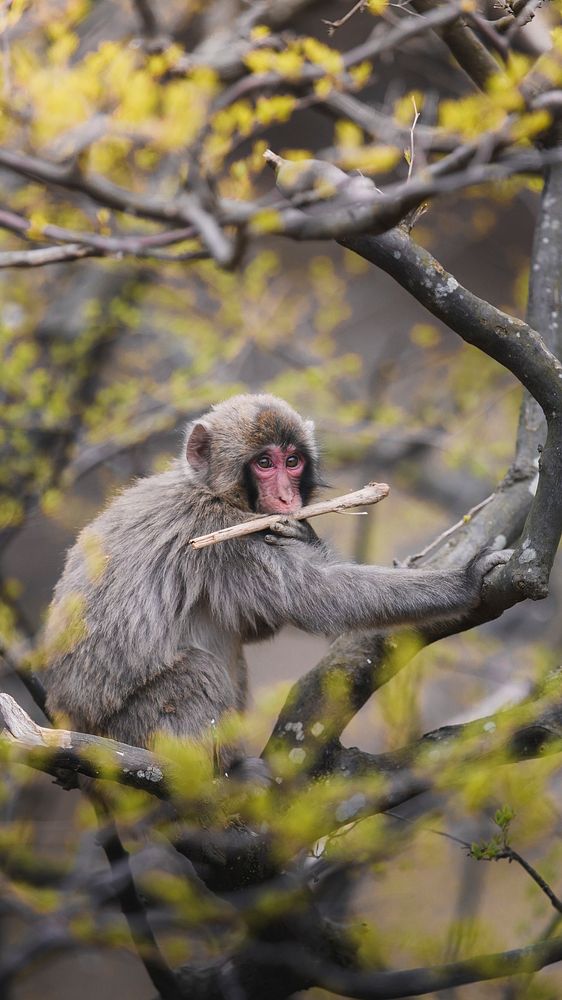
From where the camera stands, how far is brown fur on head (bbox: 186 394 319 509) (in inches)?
188

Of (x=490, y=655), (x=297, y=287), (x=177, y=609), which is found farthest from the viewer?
(x=297, y=287)

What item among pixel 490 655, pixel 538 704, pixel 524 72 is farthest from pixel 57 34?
pixel 490 655

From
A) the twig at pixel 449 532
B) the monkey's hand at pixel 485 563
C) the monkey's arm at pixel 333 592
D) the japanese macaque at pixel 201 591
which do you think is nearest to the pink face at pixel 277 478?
the japanese macaque at pixel 201 591

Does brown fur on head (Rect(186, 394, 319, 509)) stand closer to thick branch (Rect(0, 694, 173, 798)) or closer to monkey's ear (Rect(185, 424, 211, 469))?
monkey's ear (Rect(185, 424, 211, 469))

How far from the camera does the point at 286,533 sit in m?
4.55

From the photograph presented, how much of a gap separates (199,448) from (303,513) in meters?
0.74

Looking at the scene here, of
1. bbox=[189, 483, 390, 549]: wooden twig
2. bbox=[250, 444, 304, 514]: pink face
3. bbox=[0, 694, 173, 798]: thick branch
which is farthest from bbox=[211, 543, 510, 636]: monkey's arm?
bbox=[0, 694, 173, 798]: thick branch

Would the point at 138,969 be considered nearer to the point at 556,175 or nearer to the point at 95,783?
the point at 95,783

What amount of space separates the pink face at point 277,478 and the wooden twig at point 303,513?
94mm

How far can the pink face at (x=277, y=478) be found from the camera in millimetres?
4699

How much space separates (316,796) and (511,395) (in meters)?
6.19

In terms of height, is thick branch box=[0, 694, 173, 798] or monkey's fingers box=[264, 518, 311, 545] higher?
monkey's fingers box=[264, 518, 311, 545]

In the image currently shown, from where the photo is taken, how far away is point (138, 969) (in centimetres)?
1045

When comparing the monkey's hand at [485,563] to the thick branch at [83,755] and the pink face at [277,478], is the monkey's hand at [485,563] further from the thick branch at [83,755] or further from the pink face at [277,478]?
the thick branch at [83,755]
